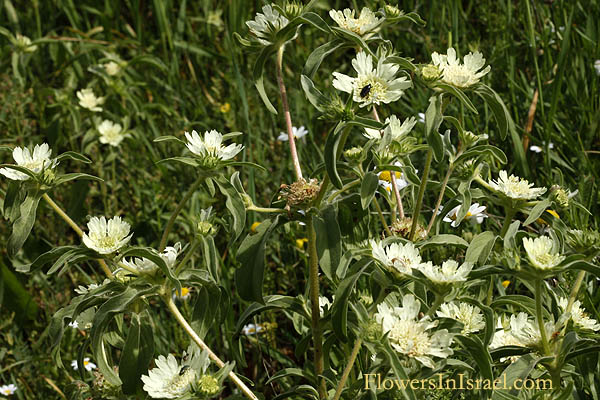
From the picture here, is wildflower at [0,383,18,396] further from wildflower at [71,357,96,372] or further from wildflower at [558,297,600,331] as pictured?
wildflower at [558,297,600,331]

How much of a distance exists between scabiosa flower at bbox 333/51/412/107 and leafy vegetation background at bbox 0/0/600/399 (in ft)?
2.60

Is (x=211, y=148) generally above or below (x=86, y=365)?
above

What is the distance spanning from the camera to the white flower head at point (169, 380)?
1.26m

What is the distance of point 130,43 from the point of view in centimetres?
322

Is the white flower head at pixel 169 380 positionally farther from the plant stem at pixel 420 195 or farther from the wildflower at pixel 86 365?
the wildflower at pixel 86 365

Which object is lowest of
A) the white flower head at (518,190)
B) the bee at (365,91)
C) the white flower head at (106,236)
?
the white flower head at (518,190)

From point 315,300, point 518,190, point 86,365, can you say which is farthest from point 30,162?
point 518,190

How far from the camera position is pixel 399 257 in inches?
50.3

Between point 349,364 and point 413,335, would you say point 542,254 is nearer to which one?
point 413,335

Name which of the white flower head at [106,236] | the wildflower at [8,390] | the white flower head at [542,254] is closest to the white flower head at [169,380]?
the white flower head at [106,236]

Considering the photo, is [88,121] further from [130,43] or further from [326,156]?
[326,156]

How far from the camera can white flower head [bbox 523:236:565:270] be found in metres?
1.18

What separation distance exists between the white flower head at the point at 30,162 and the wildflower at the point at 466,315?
0.84 meters

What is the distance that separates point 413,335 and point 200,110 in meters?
1.96
